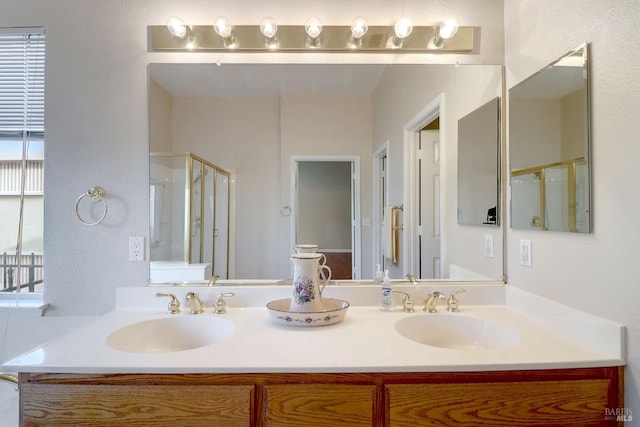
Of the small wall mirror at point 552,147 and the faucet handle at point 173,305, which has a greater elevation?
the small wall mirror at point 552,147

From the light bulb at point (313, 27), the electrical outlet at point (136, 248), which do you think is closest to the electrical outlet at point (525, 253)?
the light bulb at point (313, 27)

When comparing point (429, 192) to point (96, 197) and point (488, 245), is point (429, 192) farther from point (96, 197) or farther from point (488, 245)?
point (96, 197)

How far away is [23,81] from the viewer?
5.52 ft

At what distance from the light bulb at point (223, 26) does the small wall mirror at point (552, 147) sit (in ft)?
4.27

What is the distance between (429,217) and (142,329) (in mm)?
1396

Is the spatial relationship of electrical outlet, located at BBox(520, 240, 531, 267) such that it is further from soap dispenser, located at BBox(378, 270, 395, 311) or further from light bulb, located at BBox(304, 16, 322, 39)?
light bulb, located at BBox(304, 16, 322, 39)

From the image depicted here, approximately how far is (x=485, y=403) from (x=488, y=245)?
80cm

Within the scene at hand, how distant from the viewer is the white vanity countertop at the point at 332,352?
1.00 meters

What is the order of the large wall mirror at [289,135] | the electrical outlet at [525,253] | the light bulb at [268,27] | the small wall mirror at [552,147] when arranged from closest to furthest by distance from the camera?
the small wall mirror at [552,147] < the electrical outlet at [525,253] < the light bulb at [268,27] < the large wall mirror at [289,135]

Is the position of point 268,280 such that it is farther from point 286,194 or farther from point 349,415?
point 349,415

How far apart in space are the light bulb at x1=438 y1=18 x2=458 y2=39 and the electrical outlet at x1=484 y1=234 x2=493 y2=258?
94 cm
